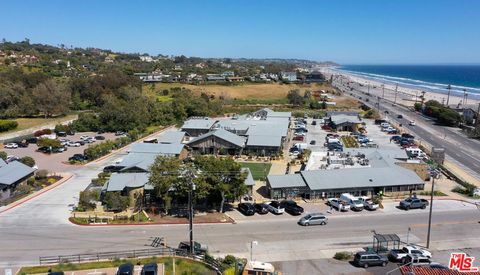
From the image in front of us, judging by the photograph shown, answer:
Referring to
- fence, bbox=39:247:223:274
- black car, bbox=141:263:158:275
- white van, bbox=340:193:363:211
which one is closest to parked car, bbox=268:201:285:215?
white van, bbox=340:193:363:211

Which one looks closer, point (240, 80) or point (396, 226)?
point (396, 226)

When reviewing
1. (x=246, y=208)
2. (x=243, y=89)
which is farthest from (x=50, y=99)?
(x=243, y=89)

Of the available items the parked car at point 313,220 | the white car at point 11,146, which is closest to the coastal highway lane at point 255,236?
the parked car at point 313,220

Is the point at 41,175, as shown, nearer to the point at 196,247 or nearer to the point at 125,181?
the point at 125,181

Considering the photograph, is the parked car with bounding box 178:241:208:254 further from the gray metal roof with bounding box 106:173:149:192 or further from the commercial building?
the commercial building

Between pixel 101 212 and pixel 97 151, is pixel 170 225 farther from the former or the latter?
pixel 97 151

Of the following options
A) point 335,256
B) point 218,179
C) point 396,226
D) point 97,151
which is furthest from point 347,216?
point 97,151
